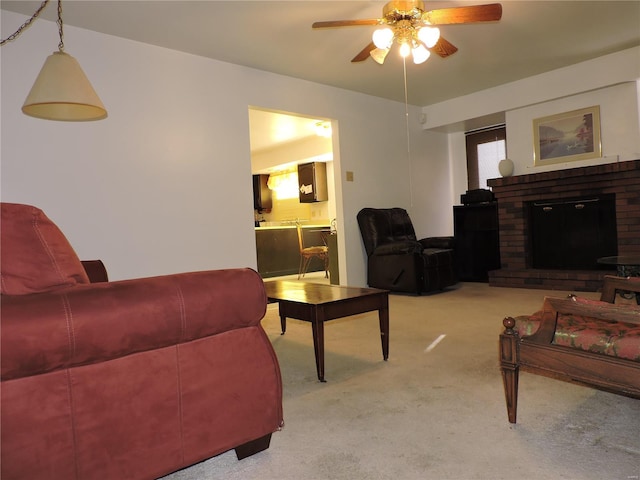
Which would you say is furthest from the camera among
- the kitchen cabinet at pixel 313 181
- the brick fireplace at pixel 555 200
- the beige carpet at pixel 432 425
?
the kitchen cabinet at pixel 313 181

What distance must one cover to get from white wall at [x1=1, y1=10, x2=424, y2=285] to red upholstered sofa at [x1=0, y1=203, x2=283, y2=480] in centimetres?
244

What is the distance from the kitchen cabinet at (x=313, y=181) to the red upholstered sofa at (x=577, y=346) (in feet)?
23.8

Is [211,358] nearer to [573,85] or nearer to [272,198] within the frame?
[573,85]

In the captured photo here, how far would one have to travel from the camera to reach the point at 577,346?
1.58 m

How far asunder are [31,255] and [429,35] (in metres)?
2.67

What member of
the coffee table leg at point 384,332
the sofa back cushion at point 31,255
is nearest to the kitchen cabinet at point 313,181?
the coffee table leg at point 384,332

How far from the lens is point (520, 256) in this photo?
5.52m

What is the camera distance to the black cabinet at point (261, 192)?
10258 millimetres

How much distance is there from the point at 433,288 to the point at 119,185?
3.36 m

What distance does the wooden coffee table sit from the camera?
2.35 m

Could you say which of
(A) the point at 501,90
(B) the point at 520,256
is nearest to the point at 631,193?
(B) the point at 520,256

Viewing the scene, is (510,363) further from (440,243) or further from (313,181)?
(313,181)

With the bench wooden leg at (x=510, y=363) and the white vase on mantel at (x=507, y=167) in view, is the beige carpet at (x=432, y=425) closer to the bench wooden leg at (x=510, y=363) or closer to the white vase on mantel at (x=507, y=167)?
the bench wooden leg at (x=510, y=363)

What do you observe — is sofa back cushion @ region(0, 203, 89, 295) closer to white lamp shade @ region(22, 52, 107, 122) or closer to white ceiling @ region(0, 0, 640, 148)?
white lamp shade @ region(22, 52, 107, 122)
